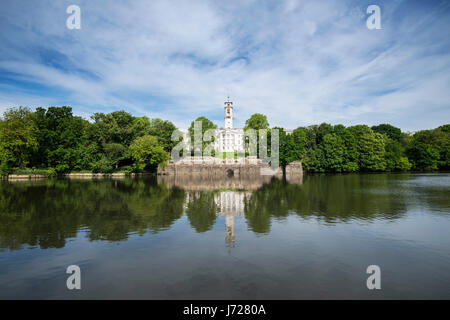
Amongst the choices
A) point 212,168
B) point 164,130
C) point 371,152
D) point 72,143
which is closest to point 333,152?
point 371,152

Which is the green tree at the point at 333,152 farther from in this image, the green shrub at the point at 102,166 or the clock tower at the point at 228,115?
the green shrub at the point at 102,166

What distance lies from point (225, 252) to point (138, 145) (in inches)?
1928

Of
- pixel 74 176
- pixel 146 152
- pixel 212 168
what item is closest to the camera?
pixel 74 176

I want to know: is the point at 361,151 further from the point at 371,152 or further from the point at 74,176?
the point at 74,176

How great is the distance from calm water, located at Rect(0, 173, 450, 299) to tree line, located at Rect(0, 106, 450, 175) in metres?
Answer: 38.5

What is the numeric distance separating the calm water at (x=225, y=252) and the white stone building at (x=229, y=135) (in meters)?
72.1

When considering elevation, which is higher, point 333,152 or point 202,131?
point 202,131

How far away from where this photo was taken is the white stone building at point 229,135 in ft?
300

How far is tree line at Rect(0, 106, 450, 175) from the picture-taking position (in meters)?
48.6

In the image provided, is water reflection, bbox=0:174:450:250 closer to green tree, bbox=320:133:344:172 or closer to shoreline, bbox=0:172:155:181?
shoreline, bbox=0:172:155:181

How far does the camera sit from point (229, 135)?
311 feet

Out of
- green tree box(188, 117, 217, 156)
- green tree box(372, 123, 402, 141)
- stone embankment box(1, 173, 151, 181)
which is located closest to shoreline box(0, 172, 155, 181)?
stone embankment box(1, 173, 151, 181)
